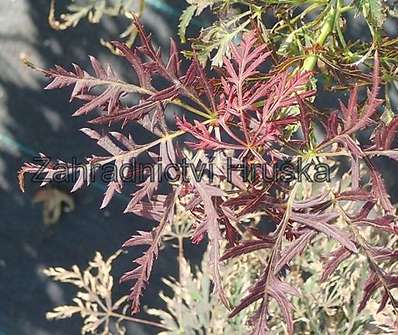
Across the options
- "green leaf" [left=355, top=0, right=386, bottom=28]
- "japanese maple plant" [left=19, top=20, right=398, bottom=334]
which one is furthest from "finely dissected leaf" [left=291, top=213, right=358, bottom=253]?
"green leaf" [left=355, top=0, right=386, bottom=28]

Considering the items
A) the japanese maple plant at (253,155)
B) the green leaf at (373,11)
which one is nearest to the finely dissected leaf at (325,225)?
the japanese maple plant at (253,155)

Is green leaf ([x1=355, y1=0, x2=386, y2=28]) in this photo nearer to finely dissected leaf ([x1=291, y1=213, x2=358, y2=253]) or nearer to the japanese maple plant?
the japanese maple plant

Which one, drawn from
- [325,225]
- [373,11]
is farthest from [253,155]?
[373,11]

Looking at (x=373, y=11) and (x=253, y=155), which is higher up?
(x=373, y=11)

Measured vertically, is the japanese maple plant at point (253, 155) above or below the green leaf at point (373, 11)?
below

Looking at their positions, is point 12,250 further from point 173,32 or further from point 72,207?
point 173,32

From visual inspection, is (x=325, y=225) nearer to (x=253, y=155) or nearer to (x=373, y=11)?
(x=253, y=155)

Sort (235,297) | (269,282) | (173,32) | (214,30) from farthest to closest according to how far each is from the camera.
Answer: (173,32), (235,297), (214,30), (269,282)

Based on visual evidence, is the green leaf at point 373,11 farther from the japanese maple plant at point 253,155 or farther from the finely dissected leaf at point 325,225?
the finely dissected leaf at point 325,225

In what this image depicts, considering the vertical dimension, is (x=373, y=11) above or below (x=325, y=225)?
above

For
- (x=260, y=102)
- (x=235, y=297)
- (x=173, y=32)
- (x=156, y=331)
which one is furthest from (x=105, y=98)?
(x=156, y=331)

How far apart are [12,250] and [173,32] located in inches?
27.5

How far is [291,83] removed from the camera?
840 millimetres

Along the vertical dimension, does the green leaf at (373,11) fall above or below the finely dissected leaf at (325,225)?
above
